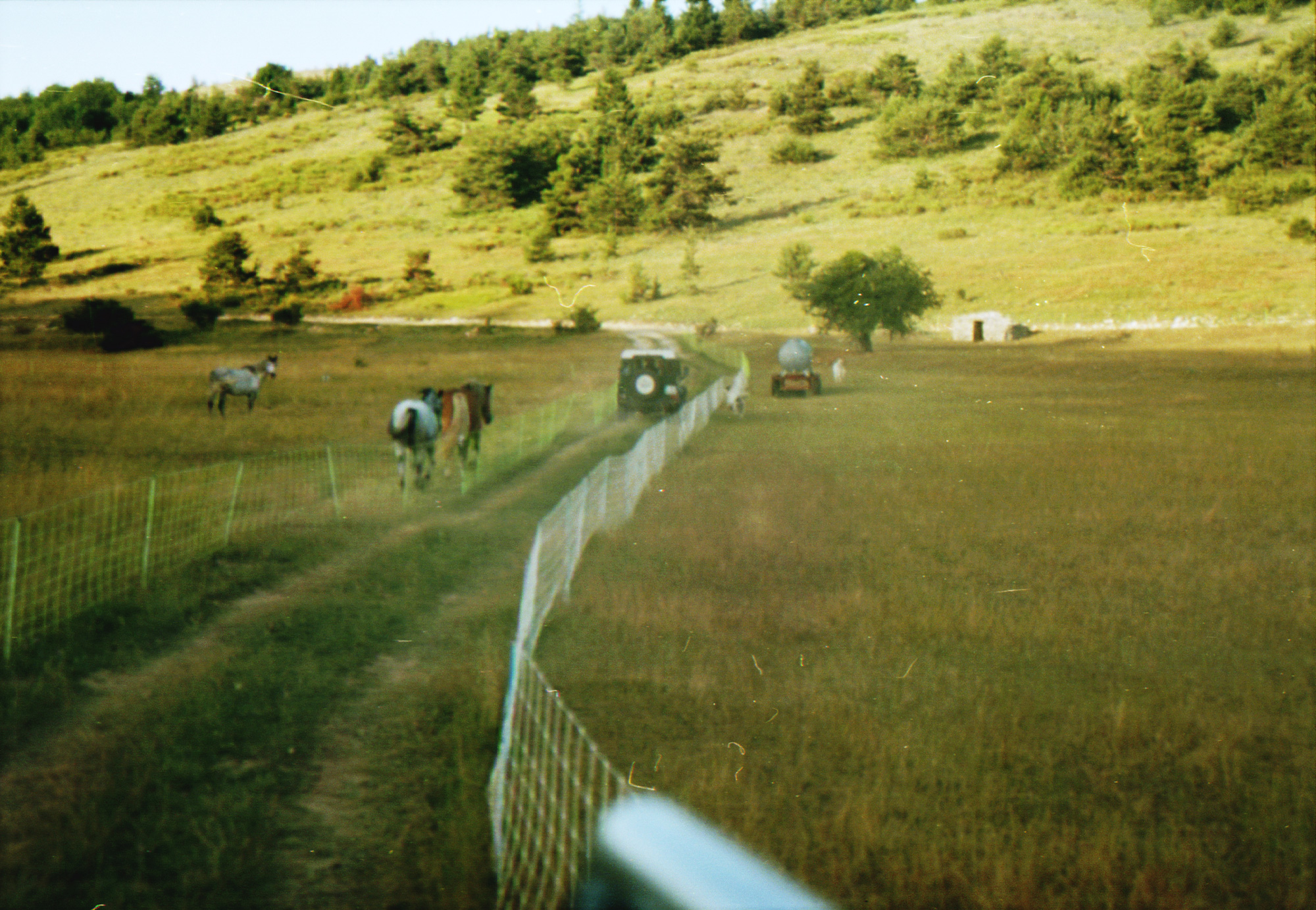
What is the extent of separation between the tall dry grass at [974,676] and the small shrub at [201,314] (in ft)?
129

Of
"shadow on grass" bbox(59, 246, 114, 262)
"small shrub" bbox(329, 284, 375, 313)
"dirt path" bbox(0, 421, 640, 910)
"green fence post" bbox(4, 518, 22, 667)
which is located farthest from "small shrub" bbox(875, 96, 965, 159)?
"green fence post" bbox(4, 518, 22, 667)

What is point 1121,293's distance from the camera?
196 feet

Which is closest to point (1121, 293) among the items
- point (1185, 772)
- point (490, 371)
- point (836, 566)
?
point (490, 371)

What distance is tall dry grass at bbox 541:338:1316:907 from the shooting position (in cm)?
527

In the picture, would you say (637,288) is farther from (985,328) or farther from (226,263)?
(226,263)

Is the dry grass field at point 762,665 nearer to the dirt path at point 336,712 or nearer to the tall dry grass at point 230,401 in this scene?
the dirt path at point 336,712

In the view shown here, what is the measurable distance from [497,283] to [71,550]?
228ft

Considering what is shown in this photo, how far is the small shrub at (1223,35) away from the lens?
4417 inches

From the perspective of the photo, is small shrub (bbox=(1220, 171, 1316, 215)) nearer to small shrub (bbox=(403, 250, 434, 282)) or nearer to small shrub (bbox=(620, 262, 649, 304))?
small shrub (bbox=(620, 262, 649, 304))

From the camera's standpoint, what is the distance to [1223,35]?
112 meters

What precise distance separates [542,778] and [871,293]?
51264 mm

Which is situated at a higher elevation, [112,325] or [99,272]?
[99,272]

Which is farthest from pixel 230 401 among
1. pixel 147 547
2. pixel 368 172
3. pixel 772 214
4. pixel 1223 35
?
pixel 1223 35

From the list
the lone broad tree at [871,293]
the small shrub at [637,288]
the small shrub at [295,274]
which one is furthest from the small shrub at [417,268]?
the lone broad tree at [871,293]
